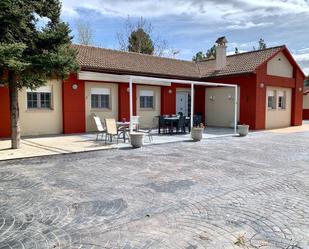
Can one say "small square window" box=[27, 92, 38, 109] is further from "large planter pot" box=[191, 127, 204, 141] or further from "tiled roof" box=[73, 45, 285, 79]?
"large planter pot" box=[191, 127, 204, 141]

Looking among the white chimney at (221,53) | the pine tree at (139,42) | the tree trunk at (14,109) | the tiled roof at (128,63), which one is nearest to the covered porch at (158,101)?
the tiled roof at (128,63)

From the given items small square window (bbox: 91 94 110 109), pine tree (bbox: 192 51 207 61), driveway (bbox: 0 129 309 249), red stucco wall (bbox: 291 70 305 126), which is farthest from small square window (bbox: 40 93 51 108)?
pine tree (bbox: 192 51 207 61)

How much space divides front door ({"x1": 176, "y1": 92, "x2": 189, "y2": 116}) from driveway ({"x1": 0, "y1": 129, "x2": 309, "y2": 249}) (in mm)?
11853

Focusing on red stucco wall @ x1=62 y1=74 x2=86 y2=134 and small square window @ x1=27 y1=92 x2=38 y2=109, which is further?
red stucco wall @ x1=62 y1=74 x2=86 y2=134

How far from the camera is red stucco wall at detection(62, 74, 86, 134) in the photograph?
15055 mm

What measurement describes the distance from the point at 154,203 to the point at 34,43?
298 inches

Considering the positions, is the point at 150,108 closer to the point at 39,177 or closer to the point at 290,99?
the point at 290,99

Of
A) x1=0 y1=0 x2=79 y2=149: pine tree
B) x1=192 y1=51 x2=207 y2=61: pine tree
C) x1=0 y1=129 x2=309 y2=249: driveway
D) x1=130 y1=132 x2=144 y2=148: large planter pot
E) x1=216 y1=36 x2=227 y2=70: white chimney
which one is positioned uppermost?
x1=192 y1=51 x2=207 y2=61: pine tree

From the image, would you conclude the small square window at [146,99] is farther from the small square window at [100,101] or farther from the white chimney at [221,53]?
the white chimney at [221,53]

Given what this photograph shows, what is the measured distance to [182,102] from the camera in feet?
68.3

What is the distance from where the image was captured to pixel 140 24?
1497 inches

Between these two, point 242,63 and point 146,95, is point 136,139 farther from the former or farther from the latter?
point 242,63

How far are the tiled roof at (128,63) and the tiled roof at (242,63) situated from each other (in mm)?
1039

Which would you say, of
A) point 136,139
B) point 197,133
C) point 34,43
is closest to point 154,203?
point 136,139
